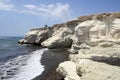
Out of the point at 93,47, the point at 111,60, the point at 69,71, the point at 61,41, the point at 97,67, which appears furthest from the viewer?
the point at 61,41

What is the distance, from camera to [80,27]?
87.1 ft

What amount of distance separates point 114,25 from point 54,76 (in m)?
8.56

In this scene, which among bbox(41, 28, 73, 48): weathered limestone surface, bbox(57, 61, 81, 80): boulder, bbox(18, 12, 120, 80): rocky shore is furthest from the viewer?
bbox(41, 28, 73, 48): weathered limestone surface

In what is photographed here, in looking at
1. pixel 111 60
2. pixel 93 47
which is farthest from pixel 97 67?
pixel 93 47

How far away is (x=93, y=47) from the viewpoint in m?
16.0

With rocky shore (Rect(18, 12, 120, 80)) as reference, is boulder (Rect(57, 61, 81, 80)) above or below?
below

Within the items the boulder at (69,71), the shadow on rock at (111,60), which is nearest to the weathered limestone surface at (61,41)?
the boulder at (69,71)

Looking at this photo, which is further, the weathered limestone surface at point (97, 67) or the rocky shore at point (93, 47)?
the rocky shore at point (93, 47)

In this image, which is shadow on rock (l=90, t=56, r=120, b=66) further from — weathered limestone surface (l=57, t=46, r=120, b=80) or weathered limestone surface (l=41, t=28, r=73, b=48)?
weathered limestone surface (l=41, t=28, r=73, b=48)

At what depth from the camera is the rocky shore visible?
10686 mm

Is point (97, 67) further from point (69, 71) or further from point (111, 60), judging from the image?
point (69, 71)

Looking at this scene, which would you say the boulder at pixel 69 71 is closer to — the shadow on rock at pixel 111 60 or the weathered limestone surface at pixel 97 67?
the weathered limestone surface at pixel 97 67

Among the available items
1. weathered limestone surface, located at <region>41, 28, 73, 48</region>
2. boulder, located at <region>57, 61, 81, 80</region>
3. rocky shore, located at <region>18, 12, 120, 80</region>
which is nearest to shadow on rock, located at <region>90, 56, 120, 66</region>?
rocky shore, located at <region>18, 12, 120, 80</region>

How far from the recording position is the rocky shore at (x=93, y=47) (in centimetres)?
1069
